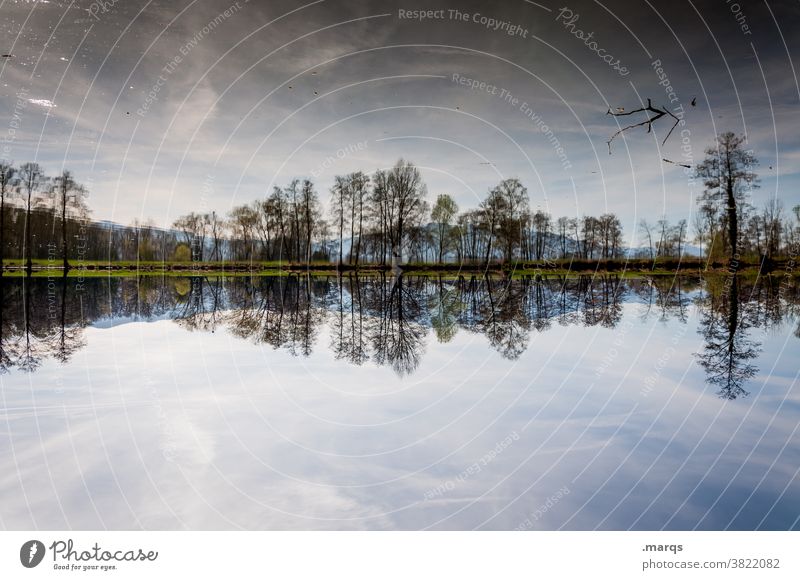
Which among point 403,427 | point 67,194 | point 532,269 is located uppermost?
point 67,194

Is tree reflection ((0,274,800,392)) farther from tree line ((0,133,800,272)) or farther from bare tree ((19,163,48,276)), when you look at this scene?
bare tree ((19,163,48,276))

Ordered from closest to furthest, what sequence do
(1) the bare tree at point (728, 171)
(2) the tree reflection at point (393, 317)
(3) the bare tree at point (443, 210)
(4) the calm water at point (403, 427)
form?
1. (4) the calm water at point (403, 427)
2. (2) the tree reflection at point (393, 317)
3. (1) the bare tree at point (728, 171)
4. (3) the bare tree at point (443, 210)

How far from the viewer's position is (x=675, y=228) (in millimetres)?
70875

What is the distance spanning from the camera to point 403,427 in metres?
6.23

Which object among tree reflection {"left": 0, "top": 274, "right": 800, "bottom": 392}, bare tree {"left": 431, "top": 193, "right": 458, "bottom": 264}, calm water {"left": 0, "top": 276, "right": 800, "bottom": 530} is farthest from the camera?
bare tree {"left": 431, "top": 193, "right": 458, "bottom": 264}

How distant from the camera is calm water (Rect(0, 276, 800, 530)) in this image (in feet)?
15.3

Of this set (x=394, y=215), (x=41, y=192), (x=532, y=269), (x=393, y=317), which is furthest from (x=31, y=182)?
(x=532, y=269)

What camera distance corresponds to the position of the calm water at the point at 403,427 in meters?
4.65

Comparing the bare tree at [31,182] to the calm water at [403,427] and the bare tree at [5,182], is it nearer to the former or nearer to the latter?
the bare tree at [5,182]

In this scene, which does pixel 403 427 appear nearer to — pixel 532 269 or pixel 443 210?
pixel 532 269

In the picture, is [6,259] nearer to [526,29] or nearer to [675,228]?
[526,29]

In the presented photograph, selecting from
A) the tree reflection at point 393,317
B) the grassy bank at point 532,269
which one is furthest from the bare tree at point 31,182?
the tree reflection at point 393,317

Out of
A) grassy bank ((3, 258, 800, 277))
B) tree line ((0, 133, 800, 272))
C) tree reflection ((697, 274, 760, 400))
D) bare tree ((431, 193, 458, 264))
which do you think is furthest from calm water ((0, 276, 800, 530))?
bare tree ((431, 193, 458, 264))
